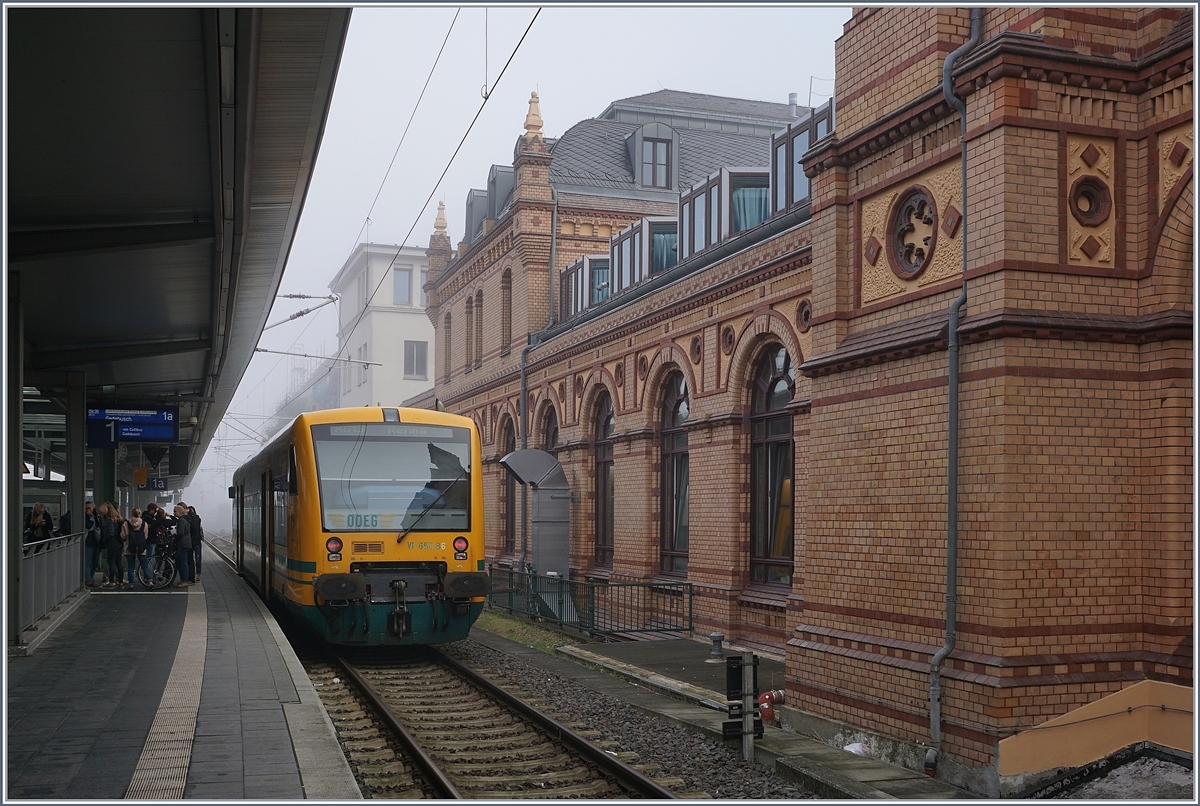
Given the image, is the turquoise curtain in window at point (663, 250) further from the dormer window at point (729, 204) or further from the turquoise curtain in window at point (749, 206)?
the turquoise curtain in window at point (749, 206)

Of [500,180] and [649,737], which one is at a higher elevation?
[500,180]

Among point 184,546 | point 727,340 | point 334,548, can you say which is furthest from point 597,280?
point 334,548

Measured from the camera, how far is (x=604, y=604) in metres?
24.0

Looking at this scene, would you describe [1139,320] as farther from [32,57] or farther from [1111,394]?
[32,57]

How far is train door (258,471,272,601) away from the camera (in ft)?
63.7

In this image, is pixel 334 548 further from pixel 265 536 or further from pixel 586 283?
pixel 586 283

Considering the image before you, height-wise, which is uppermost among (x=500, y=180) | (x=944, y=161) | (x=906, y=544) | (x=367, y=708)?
(x=500, y=180)

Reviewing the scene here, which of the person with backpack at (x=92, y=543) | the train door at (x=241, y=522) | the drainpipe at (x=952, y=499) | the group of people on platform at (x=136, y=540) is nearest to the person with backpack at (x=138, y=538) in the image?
the group of people on platform at (x=136, y=540)

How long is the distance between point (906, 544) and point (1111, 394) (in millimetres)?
1993

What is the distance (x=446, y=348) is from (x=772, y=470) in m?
23.4

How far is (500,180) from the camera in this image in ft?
119

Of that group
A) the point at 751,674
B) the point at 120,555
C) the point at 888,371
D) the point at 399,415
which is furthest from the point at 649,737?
the point at 120,555

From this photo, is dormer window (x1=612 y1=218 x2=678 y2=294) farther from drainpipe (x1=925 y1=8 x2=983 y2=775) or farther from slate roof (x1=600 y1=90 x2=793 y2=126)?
slate roof (x1=600 y1=90 x2=793 y2=126)

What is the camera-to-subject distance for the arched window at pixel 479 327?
35.2 meters
